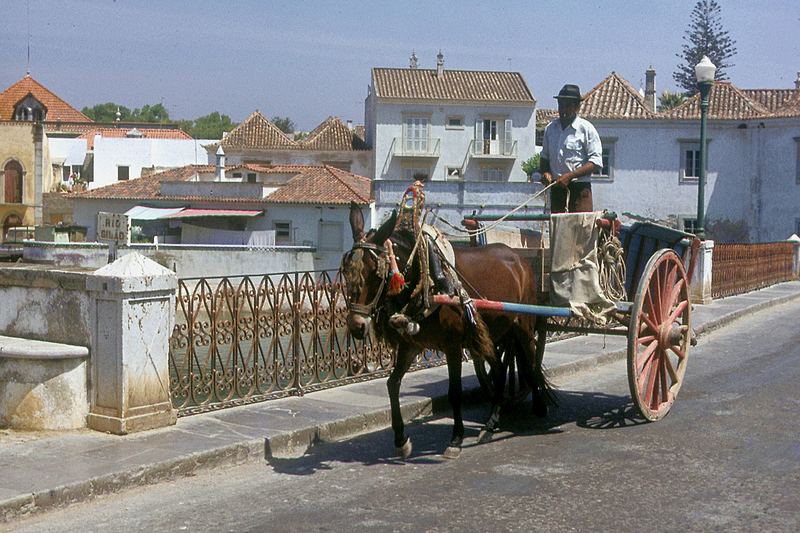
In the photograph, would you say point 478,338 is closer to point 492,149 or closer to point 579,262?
point 579,262

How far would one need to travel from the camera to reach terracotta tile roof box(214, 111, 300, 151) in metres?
64.6

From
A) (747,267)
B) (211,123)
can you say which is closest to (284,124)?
(211,123)

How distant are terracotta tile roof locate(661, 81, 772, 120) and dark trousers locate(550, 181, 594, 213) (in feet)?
124

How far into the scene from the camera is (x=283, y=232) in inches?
1864

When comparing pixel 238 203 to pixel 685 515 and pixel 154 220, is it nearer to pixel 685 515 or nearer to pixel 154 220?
pixel 154 220

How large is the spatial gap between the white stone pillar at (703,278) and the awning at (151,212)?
31243 millimetres

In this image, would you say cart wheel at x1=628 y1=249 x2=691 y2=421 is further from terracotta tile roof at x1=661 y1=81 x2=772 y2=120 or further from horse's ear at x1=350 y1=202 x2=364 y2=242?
terracotta tile roof at x1=661 y1=81 x2=772 y2=120

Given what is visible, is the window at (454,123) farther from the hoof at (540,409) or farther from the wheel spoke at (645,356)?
the wheel spoke at (645,356)

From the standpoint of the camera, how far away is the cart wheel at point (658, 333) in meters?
8.62

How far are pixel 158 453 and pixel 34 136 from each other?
62202 millimetres

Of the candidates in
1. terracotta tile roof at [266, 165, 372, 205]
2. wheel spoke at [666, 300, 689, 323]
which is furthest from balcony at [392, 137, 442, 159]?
wheel spoke at [666, 300, 689, 323]

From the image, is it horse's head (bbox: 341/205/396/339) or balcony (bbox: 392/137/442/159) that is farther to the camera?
balcony (bbox: 392/137/442/159)

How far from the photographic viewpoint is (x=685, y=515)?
20.4ft

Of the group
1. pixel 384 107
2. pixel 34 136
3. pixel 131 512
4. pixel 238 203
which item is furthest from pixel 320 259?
pixel 131 512
